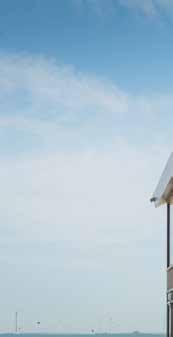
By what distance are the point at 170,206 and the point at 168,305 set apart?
2.23 meters

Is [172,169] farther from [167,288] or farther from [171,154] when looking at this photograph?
[167,288]

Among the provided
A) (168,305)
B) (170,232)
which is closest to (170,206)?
(170,232)

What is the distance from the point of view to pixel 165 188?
2005cm

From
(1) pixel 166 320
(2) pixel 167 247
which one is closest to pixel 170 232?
(2) pixel 167 247

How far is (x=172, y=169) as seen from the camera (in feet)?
62.2

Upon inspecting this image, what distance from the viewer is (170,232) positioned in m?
21.2

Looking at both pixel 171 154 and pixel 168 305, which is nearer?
pixel 171 154

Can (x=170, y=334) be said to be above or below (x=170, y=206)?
below

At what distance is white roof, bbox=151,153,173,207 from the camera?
19281mm

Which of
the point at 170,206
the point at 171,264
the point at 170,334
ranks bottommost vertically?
the point at 170,334

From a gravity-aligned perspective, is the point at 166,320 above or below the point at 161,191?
below

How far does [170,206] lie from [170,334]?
2863mm

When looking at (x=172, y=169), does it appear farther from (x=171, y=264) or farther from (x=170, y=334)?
(x=170, y=334)

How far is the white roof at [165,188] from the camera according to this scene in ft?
63.3
